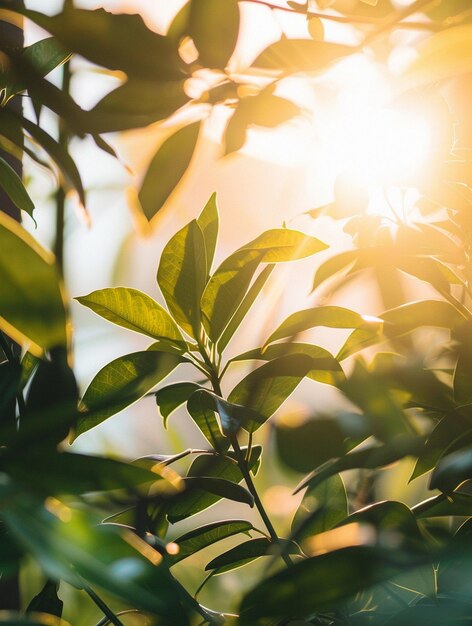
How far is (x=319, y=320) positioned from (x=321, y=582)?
0.59 feet

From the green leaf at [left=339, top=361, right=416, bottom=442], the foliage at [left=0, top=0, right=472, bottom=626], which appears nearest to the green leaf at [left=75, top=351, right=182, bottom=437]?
the foliage at [left=0, top=0, right=472, bottom=626]

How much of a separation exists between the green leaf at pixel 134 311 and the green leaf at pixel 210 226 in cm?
5

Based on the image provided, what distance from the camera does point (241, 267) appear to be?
35cm

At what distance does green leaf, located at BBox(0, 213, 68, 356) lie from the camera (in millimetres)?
229

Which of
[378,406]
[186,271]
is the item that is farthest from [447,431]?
[186,271]

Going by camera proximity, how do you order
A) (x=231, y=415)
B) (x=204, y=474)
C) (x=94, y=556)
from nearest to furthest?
1. (x=94, y=556)
2. (x=231, y=415)
3. (x=204, y=474)

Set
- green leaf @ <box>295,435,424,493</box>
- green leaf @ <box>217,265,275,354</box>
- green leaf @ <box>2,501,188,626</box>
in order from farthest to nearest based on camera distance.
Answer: green leaf @ <box>217,265,275,354</box>
green leaf @ <box>295,435,424,493</box>
green leaf @ <box>2,501,188,626</box>

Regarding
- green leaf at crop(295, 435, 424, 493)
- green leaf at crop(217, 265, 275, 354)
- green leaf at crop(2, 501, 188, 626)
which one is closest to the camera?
green leaf at crop(2, 501, 188, 626)

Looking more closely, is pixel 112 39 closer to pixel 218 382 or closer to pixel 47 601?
pixel 218 382

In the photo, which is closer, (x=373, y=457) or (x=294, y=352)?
(x=373, y=457)

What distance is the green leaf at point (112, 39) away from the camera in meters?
0.26

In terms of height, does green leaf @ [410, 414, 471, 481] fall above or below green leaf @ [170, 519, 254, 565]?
above

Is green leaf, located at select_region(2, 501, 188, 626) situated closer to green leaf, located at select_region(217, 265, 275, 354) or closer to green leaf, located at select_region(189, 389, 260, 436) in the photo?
green leaf, located at select_region(189, 389, 260, 436)

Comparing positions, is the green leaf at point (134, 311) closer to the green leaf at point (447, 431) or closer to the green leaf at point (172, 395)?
the green leaf at point (172, 395)
